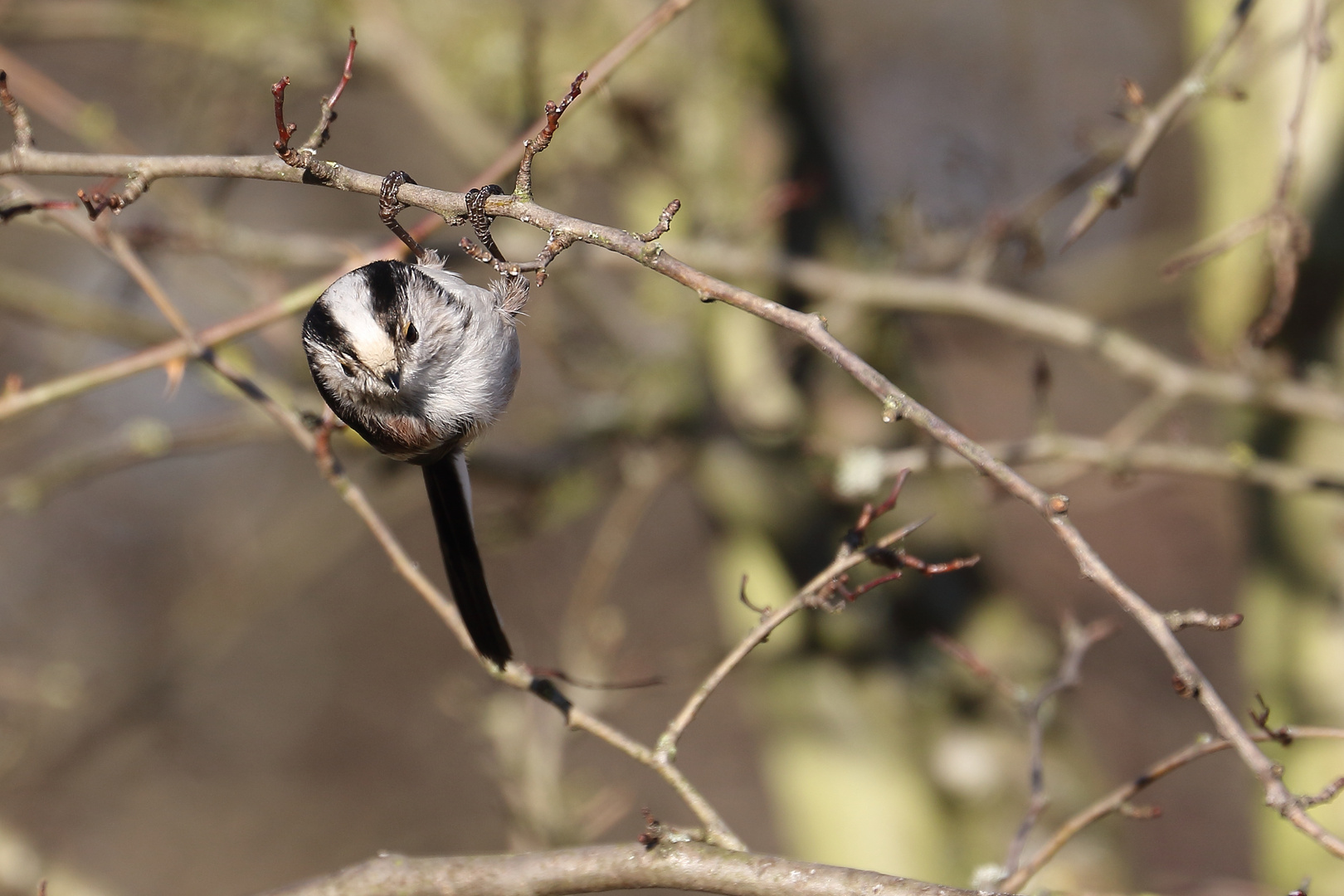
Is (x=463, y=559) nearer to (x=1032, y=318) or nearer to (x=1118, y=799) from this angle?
(x=1118, y=799)

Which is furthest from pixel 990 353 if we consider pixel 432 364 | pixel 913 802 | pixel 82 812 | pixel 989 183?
pixel 82 812

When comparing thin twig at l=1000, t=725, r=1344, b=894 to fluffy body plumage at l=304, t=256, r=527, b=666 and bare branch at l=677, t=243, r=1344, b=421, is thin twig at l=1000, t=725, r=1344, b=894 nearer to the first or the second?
fluffy body plumage at l=304, t=256, r=527, b=666

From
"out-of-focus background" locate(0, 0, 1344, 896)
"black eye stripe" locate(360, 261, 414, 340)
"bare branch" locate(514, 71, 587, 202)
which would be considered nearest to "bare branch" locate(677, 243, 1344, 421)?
"out-of-focus background" locate(0, 0, 1344, 896)

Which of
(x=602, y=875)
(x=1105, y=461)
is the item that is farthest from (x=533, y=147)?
(x=1105, y=461)

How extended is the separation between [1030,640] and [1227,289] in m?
1.29

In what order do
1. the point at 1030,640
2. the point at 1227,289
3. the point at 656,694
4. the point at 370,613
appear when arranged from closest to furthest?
the point at 1227,289 → the point at 1030,640 → the point at 656,694 → the point at 370,613

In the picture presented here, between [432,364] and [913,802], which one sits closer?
[432,364]

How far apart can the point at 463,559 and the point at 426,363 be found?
19.1 inches

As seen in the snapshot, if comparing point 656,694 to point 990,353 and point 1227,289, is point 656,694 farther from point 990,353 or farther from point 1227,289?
point 1227,289

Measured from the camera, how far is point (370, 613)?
809 cm

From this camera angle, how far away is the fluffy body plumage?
192 centimetres

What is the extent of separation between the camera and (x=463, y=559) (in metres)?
1.79

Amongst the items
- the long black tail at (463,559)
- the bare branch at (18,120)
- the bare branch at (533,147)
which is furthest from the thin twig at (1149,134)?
the bare branch at (18,120)

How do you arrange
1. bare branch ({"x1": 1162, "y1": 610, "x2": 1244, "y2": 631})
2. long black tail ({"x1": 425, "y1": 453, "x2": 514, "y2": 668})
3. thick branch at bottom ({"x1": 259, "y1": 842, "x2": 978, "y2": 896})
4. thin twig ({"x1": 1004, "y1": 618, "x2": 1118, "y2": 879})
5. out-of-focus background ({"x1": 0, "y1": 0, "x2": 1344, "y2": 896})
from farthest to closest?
out-of-focus background ({"x1": 0, "y1": 0, "x2": 1344, "y2": 896}) → long black tail ({"x1": 425, "y1": 453, "x2": 514, "y2": 668}) → thin twig ({"x1": 1004, "y1": 618, "x2": 1118, "y2": 879}) → thick branch at bottom ({"x1": 259, "y1": 842, "x2": 978, "y2": 896}) → bare branch ({"x1": 1162, "y1": 610, "x2": 1244, "y2": 631})
